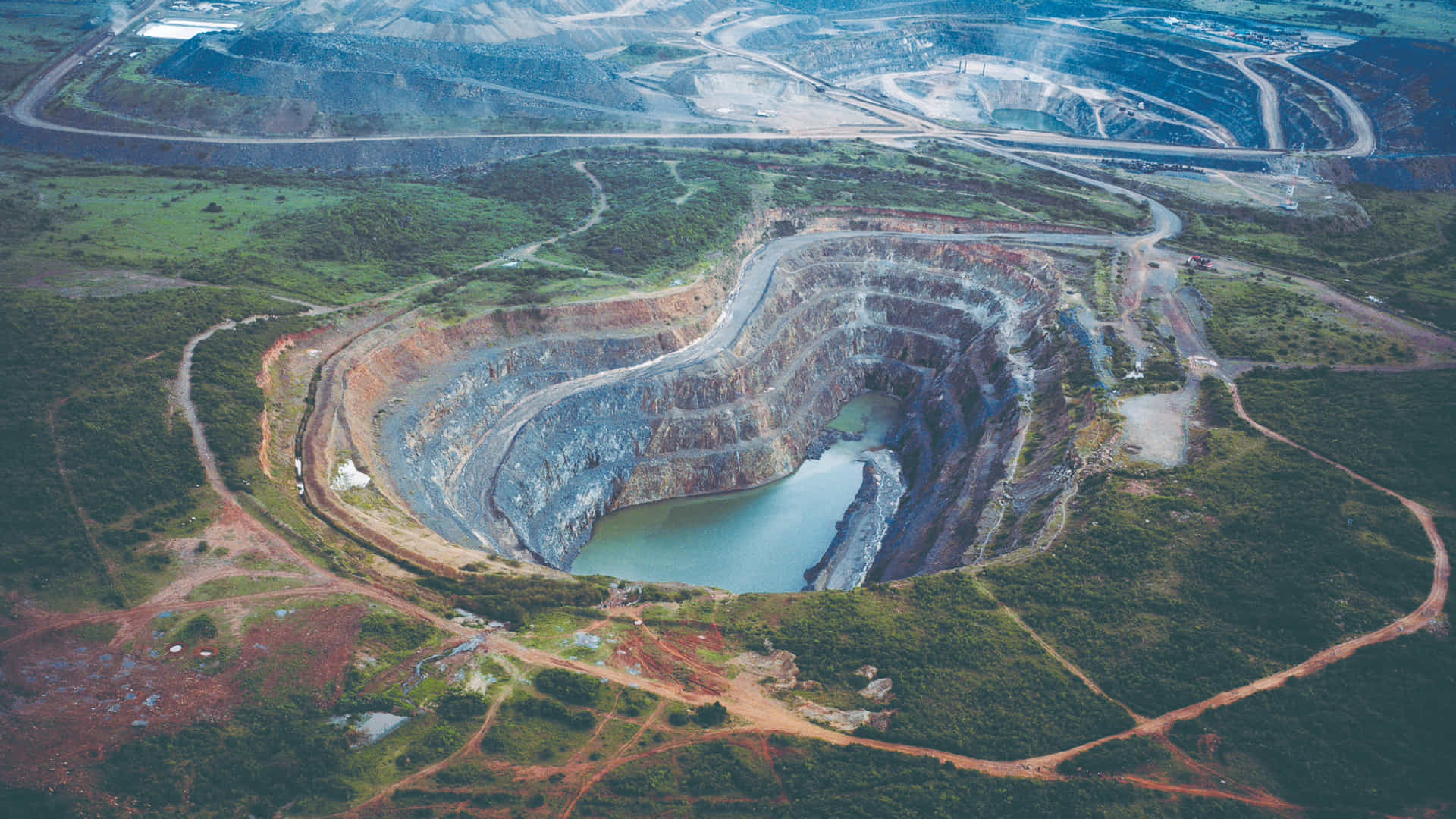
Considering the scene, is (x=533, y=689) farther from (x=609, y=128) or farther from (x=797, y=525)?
(x=609, y=128)

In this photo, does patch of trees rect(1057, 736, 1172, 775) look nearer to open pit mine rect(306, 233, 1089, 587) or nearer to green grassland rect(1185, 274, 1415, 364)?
open pit mine rect(306, 233, 1089, 587)

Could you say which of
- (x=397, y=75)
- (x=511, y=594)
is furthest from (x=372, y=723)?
(x=397, y=75)

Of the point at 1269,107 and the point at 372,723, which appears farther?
the point at 1269,107

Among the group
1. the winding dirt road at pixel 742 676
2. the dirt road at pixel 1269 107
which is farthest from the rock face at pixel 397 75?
the dirt road at pixel 1269 107

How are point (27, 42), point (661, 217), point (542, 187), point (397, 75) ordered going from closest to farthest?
1. point (661, 217)
2. point (542, 187)
3. point (397, 75)
4. point (27, 42)

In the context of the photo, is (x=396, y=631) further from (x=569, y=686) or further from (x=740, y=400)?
(x=740, y=400)

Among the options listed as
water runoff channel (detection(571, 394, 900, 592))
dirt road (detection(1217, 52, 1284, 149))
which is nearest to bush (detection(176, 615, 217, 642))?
water runoff channel (detection(571, 394, 900, 592))

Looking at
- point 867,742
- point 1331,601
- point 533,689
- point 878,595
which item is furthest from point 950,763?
point 1331,601
